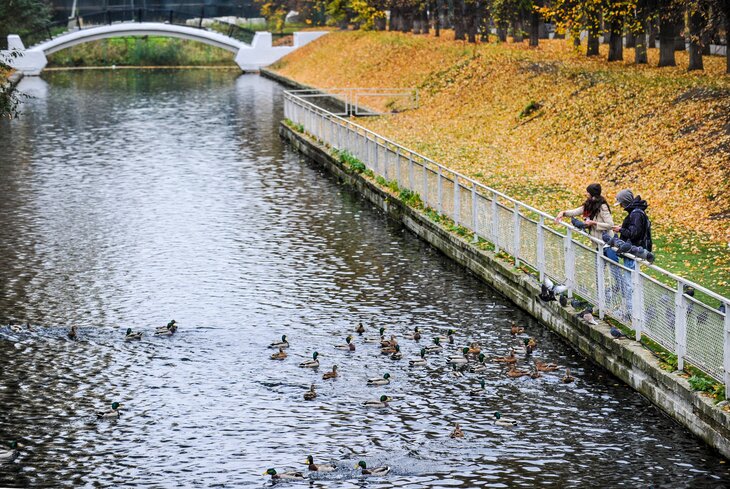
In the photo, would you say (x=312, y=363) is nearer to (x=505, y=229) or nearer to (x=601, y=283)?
(x=601, y=283)

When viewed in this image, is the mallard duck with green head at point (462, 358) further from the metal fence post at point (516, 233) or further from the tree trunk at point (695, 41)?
the tree trunk at point (695, 41)

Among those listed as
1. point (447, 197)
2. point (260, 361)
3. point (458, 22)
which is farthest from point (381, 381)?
point (458, 22)

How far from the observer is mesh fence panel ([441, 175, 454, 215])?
1133 inches

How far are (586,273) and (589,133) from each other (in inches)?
700

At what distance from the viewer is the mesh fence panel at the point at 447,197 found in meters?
28.8

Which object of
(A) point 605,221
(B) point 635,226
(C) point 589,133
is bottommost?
(A) point 605,221

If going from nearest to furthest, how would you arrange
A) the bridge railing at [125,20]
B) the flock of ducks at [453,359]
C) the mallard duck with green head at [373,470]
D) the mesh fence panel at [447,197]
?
the mallard duck with green head at [373,470] < the flock of ducks at [453,359] < the mesh fence panel at [447,197] < the bridge railing at [125,20]

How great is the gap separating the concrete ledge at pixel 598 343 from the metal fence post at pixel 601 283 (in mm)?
328

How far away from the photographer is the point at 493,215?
83.3 ft

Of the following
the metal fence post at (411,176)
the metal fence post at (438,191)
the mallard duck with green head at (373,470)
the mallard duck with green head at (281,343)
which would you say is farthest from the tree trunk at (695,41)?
the mallard duck with green head at (373,470)

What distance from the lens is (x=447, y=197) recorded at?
1143 inches

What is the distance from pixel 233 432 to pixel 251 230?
1448cm

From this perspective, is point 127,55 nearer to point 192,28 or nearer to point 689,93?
point 192,28

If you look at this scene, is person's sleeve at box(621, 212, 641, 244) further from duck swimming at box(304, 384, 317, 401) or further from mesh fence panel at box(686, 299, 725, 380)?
duck swimming at box(304, 384, 317, 401)
